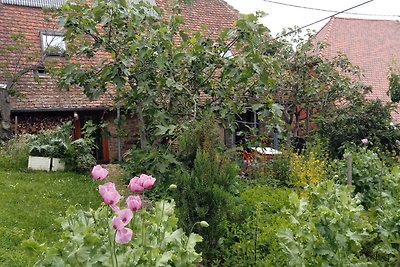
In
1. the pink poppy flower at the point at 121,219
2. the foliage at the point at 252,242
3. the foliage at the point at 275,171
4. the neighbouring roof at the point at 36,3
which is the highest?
the neighbouring roof at the point at 36,3

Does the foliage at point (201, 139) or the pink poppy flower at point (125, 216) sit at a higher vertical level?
the pink poppy flower at point (125, 216)

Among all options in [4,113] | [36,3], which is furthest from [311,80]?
[36,3]

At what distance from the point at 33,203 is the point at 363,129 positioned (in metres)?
7.43

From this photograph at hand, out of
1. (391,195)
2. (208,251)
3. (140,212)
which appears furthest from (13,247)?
(391,195)

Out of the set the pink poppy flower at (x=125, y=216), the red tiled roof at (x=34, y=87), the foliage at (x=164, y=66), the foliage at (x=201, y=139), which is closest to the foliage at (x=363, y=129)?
the foliage at (x=164, y=66)

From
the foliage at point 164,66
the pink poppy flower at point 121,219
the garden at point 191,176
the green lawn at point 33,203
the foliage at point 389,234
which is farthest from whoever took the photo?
the foliage at point 164,66

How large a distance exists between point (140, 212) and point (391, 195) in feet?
9.84

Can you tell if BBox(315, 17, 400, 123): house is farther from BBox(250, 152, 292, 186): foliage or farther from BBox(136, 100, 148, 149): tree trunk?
BBox(136, 100, 148, 149): tree trunk

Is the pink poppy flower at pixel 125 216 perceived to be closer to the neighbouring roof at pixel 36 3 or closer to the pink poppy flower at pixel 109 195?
the pink poppy flower at pixel 109 195

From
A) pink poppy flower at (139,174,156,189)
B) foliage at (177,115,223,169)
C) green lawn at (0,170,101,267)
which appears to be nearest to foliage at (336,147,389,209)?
foliage at (177,115,223,169)

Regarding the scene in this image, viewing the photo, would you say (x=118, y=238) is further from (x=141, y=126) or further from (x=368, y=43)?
(x=368, y=43)

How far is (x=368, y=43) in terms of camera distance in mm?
20766

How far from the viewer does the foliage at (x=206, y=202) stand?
12.6 ft

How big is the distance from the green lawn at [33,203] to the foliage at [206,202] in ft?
4.31
